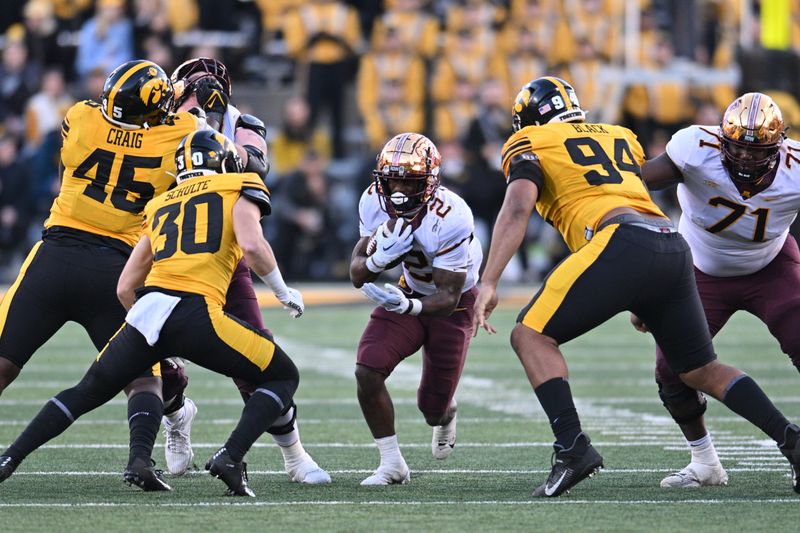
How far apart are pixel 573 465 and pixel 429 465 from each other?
4.24ft

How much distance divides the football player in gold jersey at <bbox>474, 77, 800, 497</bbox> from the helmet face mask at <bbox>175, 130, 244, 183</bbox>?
1.06 meters

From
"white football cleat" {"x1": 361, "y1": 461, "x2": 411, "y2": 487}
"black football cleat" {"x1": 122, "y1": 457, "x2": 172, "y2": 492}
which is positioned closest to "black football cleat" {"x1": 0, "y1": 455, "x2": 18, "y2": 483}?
"black football cleat" {"x1": 122, "y1": 457, "x2": 172, "y2": 492}

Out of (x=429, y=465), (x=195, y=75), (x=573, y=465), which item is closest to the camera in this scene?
(x=573, y=465)

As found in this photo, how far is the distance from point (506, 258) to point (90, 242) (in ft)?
5.69

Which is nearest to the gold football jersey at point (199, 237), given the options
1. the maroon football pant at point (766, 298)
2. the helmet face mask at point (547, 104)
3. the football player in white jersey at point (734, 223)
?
the helmet face mask at point (547, 104)

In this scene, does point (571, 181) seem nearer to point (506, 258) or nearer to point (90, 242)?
point (506, 258)

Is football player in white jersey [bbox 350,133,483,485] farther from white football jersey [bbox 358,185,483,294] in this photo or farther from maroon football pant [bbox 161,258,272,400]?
maroon football pant [bbox 161,258,272,400]

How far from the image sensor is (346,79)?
16.1 m

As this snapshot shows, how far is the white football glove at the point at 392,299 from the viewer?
597 cm

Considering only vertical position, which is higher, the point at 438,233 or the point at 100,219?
the point at 100,219

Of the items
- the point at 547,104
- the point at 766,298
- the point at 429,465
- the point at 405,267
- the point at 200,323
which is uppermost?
the point at 547,104

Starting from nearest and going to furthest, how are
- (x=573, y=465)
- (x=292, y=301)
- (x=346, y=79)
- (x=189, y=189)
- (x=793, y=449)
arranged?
(x=573, y=465), (x=793, y=449), (x=189, y=189), (x=292, y=301), (x=346, y=79)

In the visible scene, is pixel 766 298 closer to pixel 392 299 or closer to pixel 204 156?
pixel 392 299

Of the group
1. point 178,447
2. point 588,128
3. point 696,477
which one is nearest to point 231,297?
point 178,447
